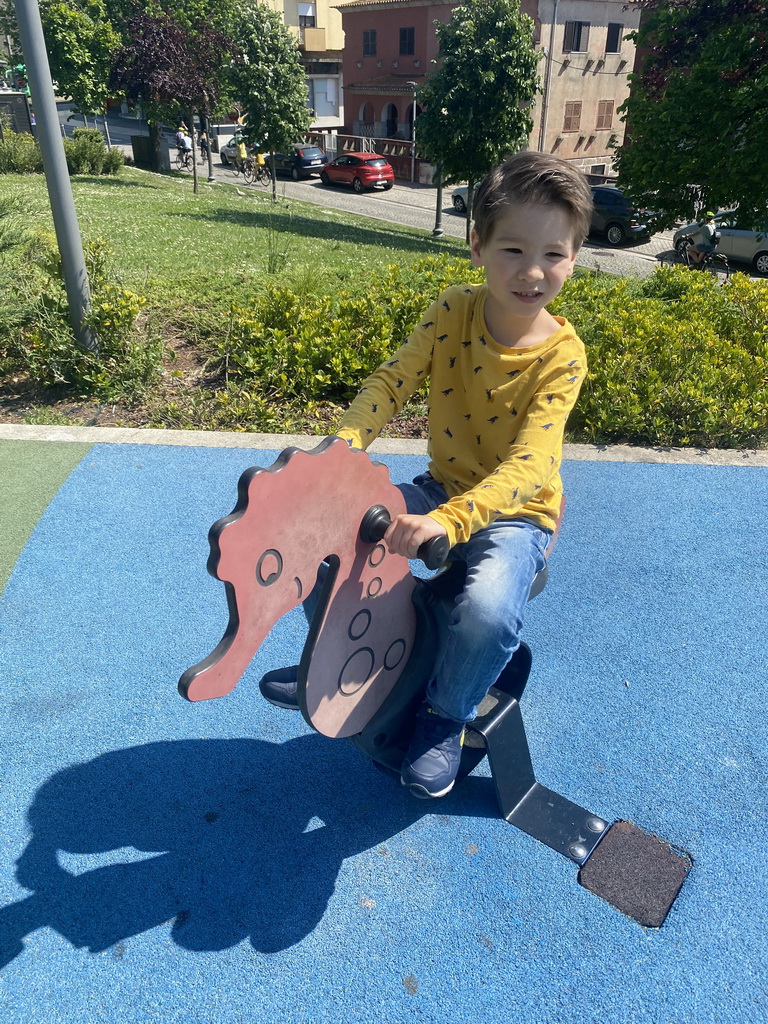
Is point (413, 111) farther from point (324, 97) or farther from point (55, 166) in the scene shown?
point (55, 166)

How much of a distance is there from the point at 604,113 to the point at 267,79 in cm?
2006

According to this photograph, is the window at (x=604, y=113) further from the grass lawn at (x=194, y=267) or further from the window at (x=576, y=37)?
the grass lawn at (x=194, y=267)

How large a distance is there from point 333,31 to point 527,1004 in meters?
54.3

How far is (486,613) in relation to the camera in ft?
6.11

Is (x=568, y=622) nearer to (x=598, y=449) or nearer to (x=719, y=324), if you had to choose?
(x=598, y=449)

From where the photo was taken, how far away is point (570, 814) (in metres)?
2.26

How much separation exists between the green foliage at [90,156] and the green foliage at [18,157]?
1.91m

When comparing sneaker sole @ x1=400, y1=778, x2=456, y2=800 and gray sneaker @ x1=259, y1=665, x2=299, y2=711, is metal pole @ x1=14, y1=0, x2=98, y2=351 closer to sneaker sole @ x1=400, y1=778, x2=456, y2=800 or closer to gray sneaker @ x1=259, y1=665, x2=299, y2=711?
gray sneaker @ x1=259, y1=665, x2=299, y2=711

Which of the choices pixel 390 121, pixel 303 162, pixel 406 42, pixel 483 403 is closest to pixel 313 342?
pixel 483 403

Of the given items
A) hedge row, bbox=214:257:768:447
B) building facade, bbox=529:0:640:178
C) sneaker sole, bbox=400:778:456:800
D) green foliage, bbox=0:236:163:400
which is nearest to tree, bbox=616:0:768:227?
hedge row, bbox=214:257:768:447

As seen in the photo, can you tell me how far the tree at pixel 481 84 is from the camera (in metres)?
16.0

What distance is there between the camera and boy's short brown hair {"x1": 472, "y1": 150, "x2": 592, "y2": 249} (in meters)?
1.87

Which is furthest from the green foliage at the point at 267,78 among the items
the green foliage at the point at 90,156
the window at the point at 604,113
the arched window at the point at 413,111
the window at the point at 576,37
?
the window at the point at 604,113

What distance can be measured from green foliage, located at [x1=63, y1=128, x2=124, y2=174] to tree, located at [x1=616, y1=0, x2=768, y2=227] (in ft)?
53.7
